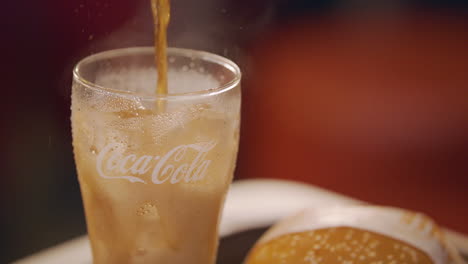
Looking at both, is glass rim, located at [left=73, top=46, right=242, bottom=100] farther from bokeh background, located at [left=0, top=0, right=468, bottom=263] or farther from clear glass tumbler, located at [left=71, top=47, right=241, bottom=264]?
bokeh background, located at [left=0, top=0, right=468, bottom=263]

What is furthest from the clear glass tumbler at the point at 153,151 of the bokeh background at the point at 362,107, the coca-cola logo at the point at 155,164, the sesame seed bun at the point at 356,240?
the bokeh background at the point at 362,107

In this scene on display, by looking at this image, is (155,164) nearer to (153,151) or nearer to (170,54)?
(153,151)

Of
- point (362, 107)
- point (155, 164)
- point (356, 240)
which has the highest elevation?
point (155, 164)

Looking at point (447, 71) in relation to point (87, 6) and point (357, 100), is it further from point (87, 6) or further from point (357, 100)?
point (87, 6)

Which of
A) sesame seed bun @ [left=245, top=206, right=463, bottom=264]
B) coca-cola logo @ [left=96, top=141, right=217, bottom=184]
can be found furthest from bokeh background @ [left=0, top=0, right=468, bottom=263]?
coca-cola logo @ [left=96, top=141, right=217, bottom=184]

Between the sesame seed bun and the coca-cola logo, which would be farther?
the sesame seed bun

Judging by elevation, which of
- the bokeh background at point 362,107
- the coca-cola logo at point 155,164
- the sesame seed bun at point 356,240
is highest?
the coca-cola logo at point 155,164

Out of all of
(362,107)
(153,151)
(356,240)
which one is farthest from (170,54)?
(362,107)

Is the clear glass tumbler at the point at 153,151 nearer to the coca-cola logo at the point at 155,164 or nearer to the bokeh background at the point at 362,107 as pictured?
the coca-cola logo at the point at 155,164
